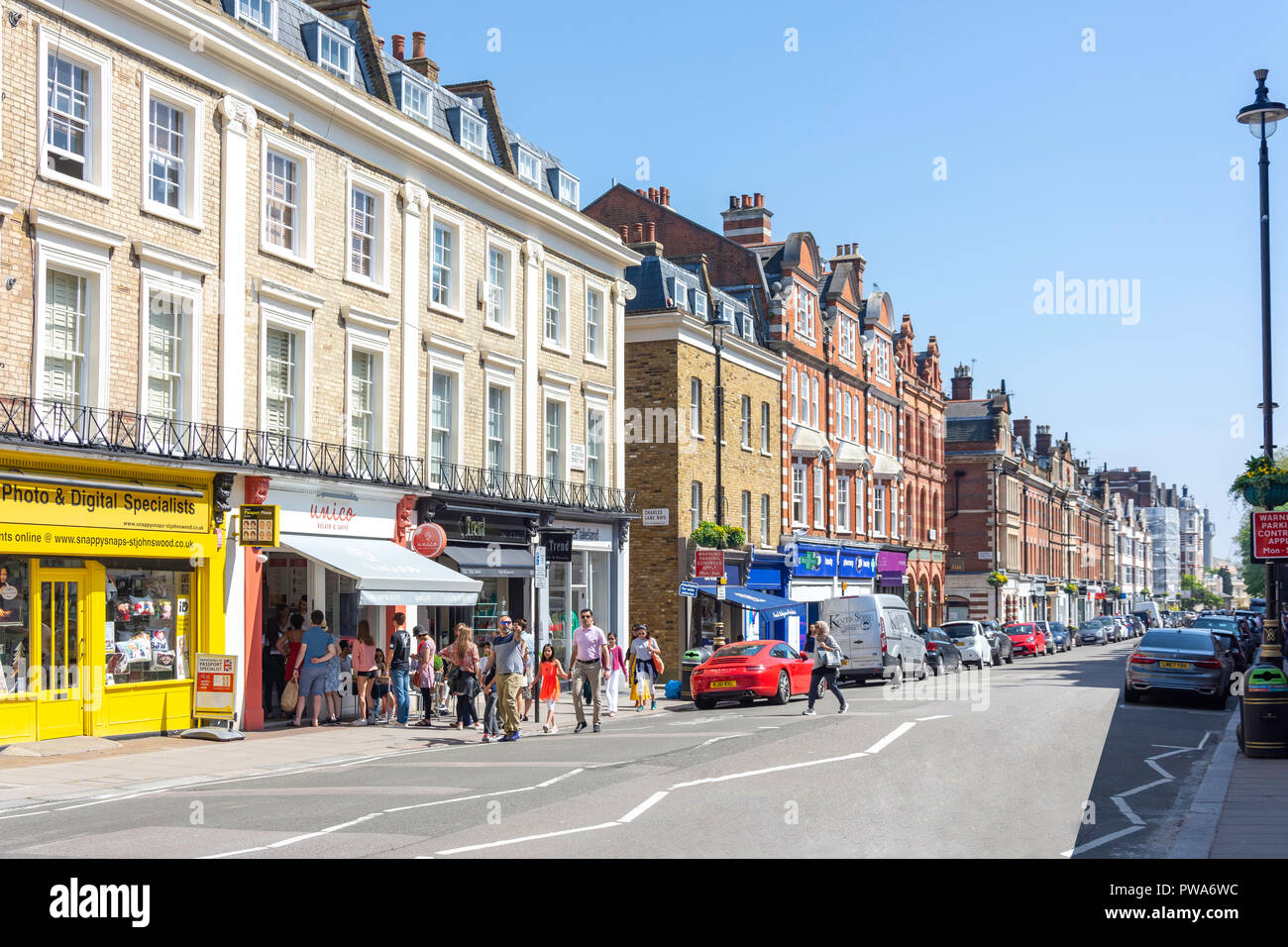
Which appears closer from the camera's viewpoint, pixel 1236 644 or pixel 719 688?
pixel 719 688

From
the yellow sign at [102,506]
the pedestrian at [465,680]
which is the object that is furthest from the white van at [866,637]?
the yellow sign at [102,506]

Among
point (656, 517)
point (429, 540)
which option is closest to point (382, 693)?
point (429, 540)

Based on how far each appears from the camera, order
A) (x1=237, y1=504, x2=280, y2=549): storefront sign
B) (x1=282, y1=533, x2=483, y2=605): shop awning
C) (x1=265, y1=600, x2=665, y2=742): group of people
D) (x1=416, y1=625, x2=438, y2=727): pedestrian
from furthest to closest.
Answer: (x1=416, y1=625, x2=438, y2=727): pedestrian → (x1=282, y1=533, x2=483, y2=605): shop awning → (x1=237, y1=504, x2=280, y2=549): storefront sign → (x1=265, y1=600, x2=665, y2=742): group of people

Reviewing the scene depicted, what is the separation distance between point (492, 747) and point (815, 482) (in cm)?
3145

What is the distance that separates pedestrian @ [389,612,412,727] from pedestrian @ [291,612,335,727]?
109 cm

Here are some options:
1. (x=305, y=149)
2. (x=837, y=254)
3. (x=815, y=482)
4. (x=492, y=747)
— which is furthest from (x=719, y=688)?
(x=837, y=254)

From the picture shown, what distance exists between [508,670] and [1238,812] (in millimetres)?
10723

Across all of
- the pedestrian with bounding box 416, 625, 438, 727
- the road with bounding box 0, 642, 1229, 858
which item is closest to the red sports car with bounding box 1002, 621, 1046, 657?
the road with bounding box 0, 642, 1229, 858

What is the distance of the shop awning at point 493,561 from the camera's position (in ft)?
89.7

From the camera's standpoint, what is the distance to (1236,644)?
38000mm

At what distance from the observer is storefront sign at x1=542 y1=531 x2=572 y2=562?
30797mm

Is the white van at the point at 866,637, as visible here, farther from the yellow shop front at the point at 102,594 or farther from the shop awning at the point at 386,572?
the yellow shop front at the point at 102,594

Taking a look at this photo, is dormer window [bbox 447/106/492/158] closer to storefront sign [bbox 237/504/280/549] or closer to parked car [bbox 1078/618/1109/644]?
storefront sign [bbox 237/504/280/549]
